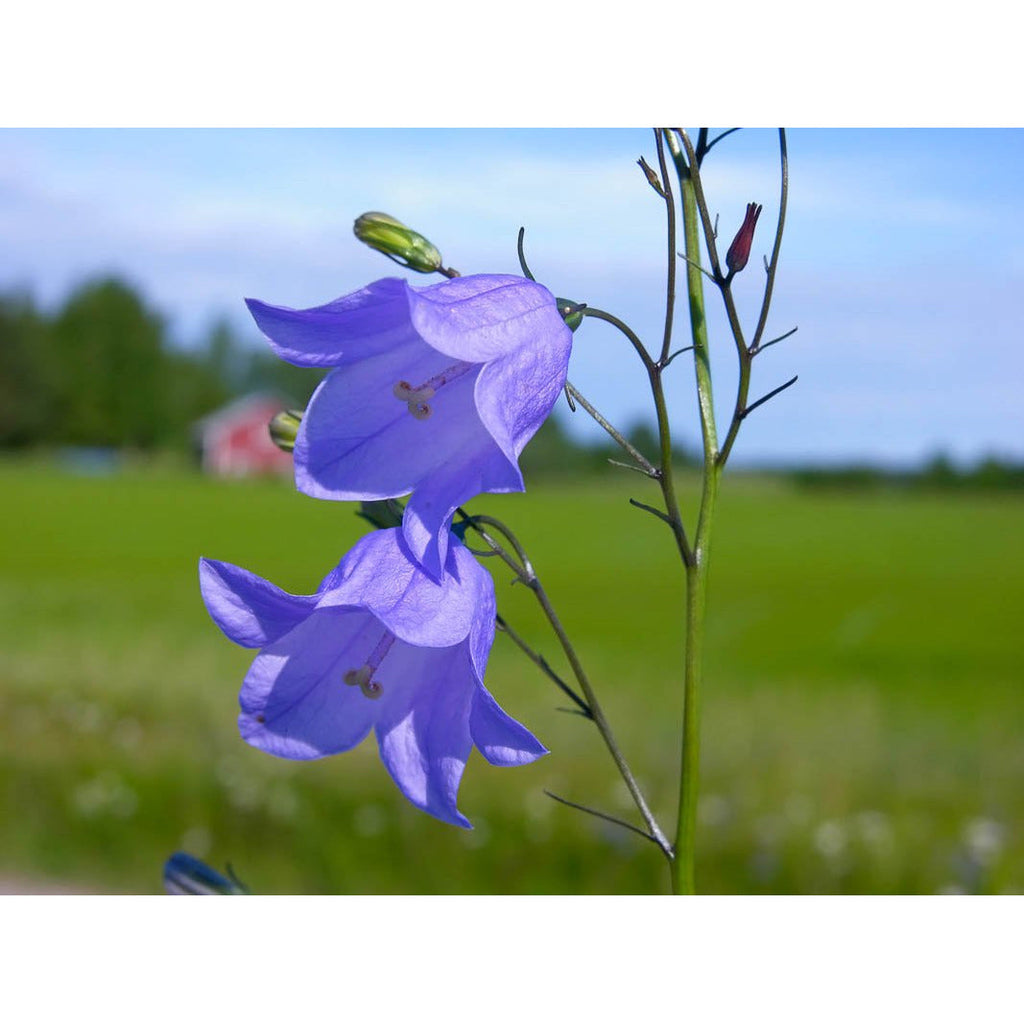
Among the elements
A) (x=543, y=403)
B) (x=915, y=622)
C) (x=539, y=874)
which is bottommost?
(x=539, y=874)

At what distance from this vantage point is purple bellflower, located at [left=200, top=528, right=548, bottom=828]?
0.78 meters

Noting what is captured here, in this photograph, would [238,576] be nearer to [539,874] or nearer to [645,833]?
[645,833]

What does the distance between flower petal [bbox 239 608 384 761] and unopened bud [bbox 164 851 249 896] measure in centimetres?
30

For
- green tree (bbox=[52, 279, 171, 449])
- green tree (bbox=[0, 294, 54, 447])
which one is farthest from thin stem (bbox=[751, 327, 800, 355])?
green tree (bbox=[0, 294, 54, 447])

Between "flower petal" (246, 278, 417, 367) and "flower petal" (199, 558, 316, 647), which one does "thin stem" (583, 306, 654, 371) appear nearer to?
"flower petal" (246, 278, 417, 367)

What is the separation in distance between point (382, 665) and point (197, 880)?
0.34m

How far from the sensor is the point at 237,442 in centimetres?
317

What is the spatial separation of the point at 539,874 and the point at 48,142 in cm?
188

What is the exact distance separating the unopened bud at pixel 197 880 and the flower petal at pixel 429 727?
0.31m

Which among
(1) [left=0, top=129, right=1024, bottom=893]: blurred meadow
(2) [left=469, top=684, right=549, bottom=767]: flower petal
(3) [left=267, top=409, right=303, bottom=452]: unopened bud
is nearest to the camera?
(2) [left=469, top=684, right=549, bottom=767]: flower petal

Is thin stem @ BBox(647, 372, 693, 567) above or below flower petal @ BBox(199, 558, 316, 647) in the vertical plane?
above

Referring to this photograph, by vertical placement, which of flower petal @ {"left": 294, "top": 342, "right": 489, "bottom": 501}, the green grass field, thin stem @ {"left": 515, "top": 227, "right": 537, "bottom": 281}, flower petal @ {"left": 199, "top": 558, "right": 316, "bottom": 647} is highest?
thin stem @ {"left": 515, "top": 227, "right": 537, "bottom": 281}
